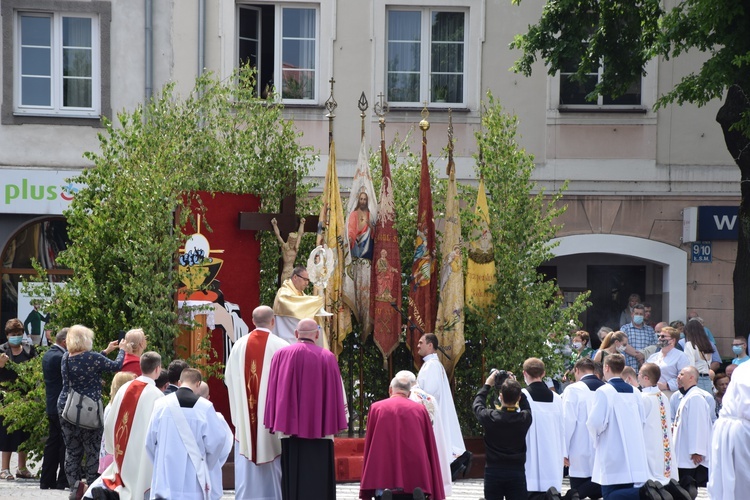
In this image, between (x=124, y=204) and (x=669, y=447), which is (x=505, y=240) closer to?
(x=669, y=447)

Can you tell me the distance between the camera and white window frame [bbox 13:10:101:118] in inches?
872

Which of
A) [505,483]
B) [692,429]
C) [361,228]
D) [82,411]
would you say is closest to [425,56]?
[361,228]

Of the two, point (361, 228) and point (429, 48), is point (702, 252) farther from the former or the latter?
point (361, 228)

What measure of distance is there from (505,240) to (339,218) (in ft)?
6.58

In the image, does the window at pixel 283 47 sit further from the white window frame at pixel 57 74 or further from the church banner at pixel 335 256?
the church banner at pixel 335 256

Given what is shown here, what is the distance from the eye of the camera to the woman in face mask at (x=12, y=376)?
615 inches

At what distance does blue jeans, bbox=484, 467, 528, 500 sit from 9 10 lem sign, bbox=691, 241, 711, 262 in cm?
1103

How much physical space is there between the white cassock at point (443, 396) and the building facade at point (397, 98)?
7.66m

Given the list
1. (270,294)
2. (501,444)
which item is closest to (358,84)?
(270,294)

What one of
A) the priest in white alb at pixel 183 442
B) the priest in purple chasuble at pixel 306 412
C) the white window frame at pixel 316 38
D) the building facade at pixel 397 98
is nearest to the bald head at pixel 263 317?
the priest in purple chasuble at pixel 306 412

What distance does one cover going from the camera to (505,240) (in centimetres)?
1634

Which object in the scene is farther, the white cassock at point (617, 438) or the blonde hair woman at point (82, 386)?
the white cassock at point (617, 438)

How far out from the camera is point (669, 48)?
1814 centimetres

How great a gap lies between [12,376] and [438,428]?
5.51m
